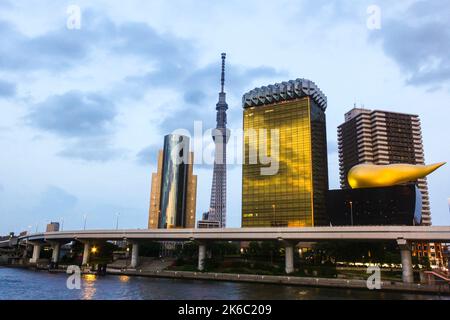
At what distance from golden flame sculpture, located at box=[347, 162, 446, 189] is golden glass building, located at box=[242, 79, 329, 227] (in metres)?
67.3

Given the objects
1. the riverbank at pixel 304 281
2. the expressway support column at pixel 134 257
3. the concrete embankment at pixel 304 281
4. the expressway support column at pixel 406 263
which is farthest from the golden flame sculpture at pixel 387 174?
the expressway support column at pixel 134 257

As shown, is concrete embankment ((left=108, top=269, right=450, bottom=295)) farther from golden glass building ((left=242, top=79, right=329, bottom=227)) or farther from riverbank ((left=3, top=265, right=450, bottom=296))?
golden glass building ((left=242, top=79, right=329, bottom=227))

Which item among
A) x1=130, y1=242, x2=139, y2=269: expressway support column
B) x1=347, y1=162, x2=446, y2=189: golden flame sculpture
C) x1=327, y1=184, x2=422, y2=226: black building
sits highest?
x1=347, y1=162, x2=446, y2=189: golden flame sculpture

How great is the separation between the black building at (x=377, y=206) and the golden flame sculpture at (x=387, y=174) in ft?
10.9

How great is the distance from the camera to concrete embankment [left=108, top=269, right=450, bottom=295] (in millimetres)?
50500

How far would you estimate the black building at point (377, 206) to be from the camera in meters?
93.8

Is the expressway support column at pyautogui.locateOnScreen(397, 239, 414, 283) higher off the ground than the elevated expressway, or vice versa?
the elevated expressway

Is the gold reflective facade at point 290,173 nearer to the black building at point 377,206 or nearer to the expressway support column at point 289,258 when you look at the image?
the black building at point 377,206

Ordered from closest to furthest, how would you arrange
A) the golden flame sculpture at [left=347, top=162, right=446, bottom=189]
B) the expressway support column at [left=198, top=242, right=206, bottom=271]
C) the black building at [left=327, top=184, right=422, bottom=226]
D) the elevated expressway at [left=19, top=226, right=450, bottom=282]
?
the elevated expressway at [left=19, top=226, right=450, bottom=282], the expressway support column at [left=198, top=242, right=206, bottom=271], the golden flame sculpture at [left=347, top=162, right=446, bottom=189], the black building at [left=327, top=184, right=422, bottom=226]

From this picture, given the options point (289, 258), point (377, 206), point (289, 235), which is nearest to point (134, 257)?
point (289, 258)

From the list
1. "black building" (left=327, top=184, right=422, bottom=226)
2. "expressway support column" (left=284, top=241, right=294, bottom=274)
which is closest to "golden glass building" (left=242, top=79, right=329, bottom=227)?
"black building" (left=327, top=184, right=422, bottom=226)

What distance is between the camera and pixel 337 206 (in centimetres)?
10069

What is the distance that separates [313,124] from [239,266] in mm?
101270

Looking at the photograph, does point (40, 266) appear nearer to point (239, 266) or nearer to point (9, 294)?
point (239, 266)
